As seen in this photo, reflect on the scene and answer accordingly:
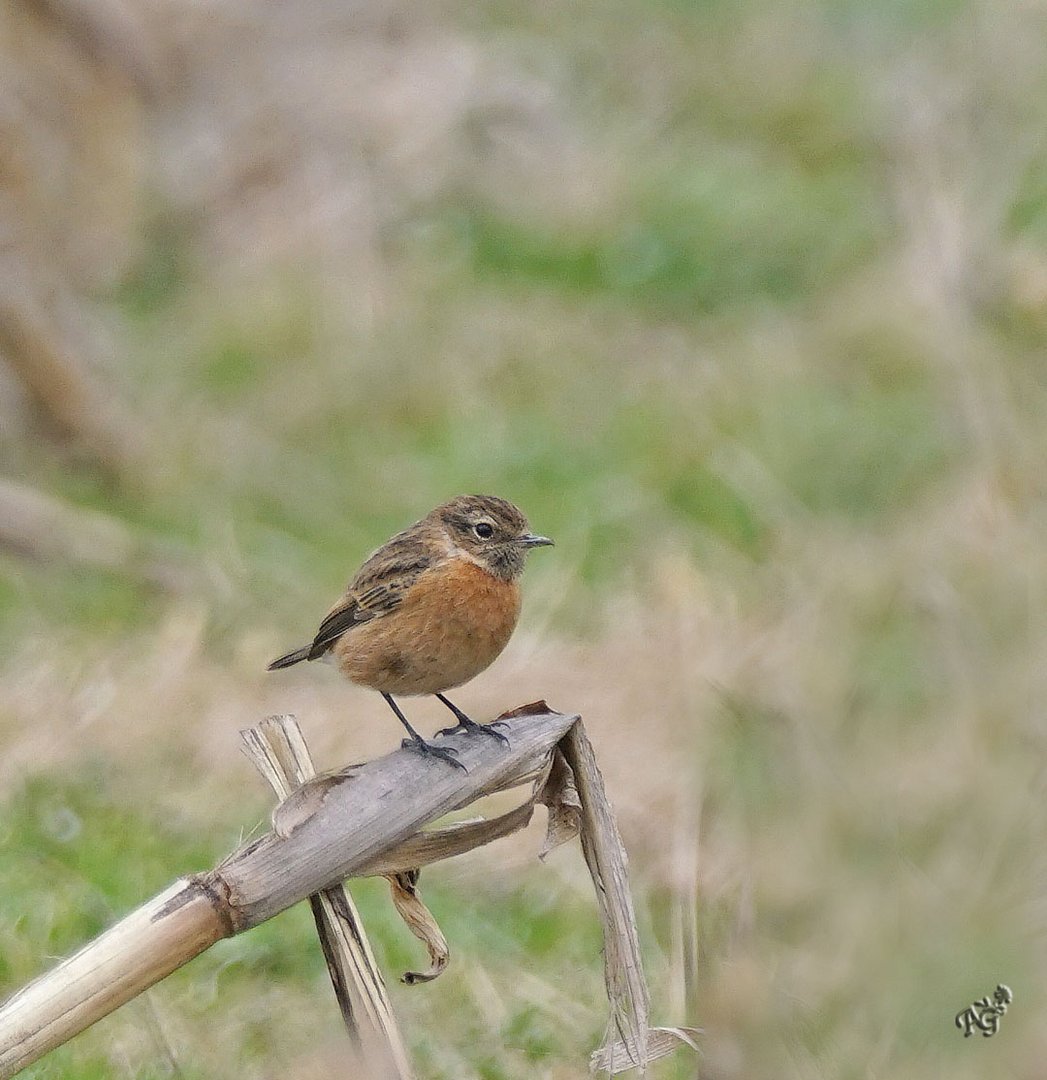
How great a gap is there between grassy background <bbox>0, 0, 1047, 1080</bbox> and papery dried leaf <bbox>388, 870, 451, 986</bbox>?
54 cm

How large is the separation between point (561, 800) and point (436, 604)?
156 centimetres

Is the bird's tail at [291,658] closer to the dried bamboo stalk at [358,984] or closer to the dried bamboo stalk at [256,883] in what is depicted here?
the dried bamboo stalk at [256,883]

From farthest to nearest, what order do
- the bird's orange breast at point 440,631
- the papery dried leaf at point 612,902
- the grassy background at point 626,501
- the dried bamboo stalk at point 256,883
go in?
the bird's orange breast at point 440,631 → the papery dried leaf at point 612,902 → the dried bamboo stalk at point 256,883 → the grassy background at point 626,501

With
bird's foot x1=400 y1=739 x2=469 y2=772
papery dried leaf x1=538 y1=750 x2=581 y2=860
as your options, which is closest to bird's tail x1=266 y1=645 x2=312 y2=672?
bird's foot x1=400 y1=739 x2=469 y2=772

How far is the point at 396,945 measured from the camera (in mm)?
5820

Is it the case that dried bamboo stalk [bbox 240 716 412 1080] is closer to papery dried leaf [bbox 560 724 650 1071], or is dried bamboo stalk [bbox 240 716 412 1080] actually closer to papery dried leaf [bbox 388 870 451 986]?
papery dried leaf [bbox 388 870 451 986]

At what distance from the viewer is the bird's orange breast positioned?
17.7ft

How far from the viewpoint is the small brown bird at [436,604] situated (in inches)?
213

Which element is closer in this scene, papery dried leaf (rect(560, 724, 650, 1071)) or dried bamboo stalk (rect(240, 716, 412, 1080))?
dried bamboo stalk (rect(240, 716, 412, 1080))

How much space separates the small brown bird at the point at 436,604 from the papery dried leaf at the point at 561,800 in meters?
1.35

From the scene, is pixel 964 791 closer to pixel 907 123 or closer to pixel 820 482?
pixel 820 482

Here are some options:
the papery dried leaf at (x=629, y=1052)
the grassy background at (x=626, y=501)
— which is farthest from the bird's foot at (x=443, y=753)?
the papery dried leaf at (x=629, y=1052)

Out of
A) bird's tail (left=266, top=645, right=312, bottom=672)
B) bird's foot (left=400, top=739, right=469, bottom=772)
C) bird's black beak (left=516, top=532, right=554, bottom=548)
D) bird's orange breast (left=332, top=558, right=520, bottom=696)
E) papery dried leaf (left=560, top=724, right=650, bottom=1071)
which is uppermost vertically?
bird's tail (left=266, top=645, right=312, bottom=672)

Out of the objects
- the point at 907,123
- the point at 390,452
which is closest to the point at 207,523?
the point at 390,452
